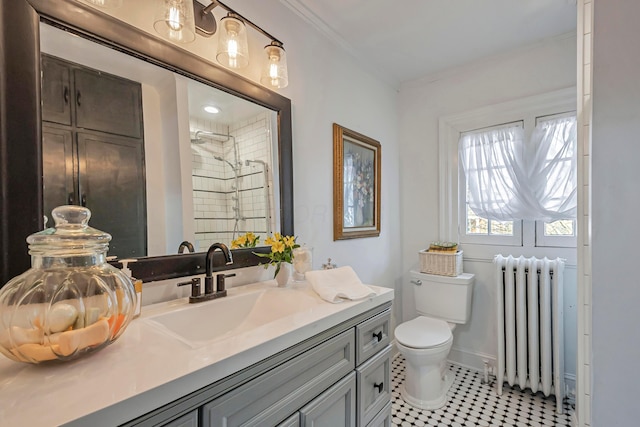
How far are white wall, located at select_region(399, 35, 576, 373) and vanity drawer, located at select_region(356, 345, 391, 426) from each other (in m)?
1.41

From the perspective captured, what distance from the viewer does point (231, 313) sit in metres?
1.15

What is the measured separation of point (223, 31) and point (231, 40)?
0.05 m

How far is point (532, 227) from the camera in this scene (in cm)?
211

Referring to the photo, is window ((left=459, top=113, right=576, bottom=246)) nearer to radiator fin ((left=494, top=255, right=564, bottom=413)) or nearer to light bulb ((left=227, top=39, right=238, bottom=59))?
radiator fin ((left=494, top=255, right=564, bottom=413))

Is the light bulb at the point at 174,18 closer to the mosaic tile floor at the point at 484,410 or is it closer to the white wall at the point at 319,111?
the white wall at the point at 319,111

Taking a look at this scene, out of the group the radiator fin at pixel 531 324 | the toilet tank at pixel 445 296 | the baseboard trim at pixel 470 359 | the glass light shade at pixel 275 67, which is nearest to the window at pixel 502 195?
the radiator fin at pixel 531 324

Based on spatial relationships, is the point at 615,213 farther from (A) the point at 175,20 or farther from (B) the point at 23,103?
(B) the point at 23,103

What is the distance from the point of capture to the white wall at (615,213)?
1.00 metres

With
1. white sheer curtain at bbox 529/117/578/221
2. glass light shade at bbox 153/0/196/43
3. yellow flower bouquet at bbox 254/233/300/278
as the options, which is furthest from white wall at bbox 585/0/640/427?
glass light shade at bbox 153/0/196/43

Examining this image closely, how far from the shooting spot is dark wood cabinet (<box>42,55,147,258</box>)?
87 cm

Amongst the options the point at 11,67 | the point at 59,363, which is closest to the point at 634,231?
the point at 59,363

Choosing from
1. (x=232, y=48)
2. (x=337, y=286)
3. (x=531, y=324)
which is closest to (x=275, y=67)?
(x=232, y=48)

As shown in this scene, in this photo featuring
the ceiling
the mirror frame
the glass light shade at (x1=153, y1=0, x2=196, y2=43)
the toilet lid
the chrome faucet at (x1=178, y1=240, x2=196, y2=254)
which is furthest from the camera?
the toilet lid

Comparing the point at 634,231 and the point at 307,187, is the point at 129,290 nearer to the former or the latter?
the point at 307,187
